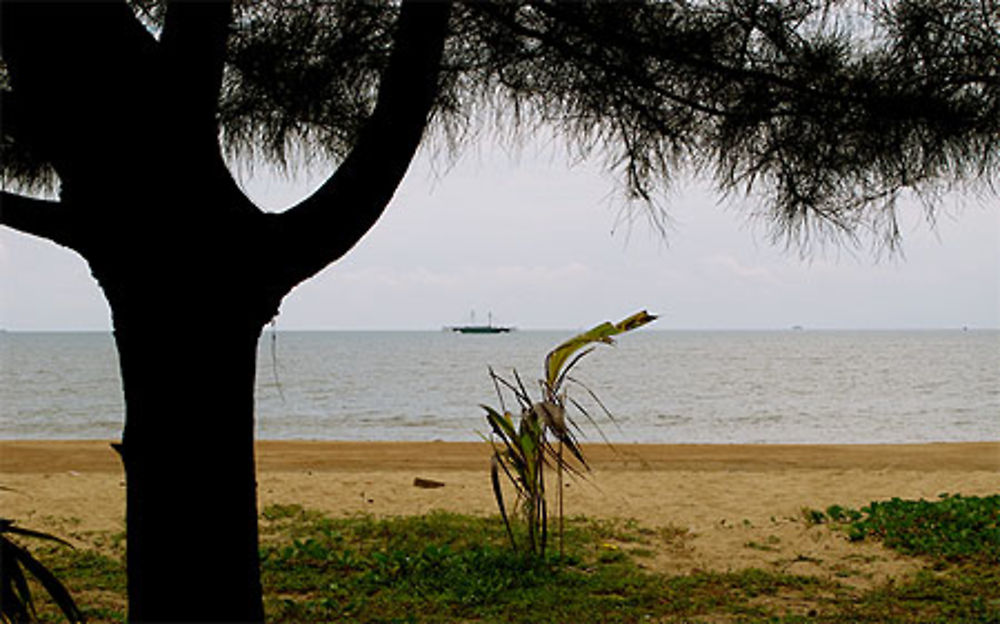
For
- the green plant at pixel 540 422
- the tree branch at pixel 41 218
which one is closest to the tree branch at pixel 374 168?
the tree branch at pixel 41 218

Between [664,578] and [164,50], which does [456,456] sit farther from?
[164,50]

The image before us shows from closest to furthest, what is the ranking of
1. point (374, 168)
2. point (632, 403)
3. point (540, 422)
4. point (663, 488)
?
1. point (374, 168)
2. point (540, 422)
3. point (663, 488)
4. point (632, 403)

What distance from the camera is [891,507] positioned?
245 inches

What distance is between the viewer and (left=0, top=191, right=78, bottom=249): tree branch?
231cm

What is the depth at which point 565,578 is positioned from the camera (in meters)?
4.71

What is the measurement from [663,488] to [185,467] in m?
6.62

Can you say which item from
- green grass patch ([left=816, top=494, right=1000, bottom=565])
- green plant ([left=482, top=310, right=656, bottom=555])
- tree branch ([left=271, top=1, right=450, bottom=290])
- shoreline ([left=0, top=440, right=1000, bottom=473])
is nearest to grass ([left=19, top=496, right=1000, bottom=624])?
green grass patch ([left=816, top=494, right=1000, bottom=565])

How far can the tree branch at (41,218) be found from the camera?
231cm

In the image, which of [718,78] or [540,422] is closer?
[718,78]

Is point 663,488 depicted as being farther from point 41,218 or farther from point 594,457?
A: point 41,218

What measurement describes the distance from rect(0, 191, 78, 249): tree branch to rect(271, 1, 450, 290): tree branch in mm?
495

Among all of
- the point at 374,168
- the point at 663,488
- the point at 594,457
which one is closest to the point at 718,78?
the point at 374,168

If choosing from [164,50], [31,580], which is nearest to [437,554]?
[31,580]

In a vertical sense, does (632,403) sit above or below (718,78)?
below
